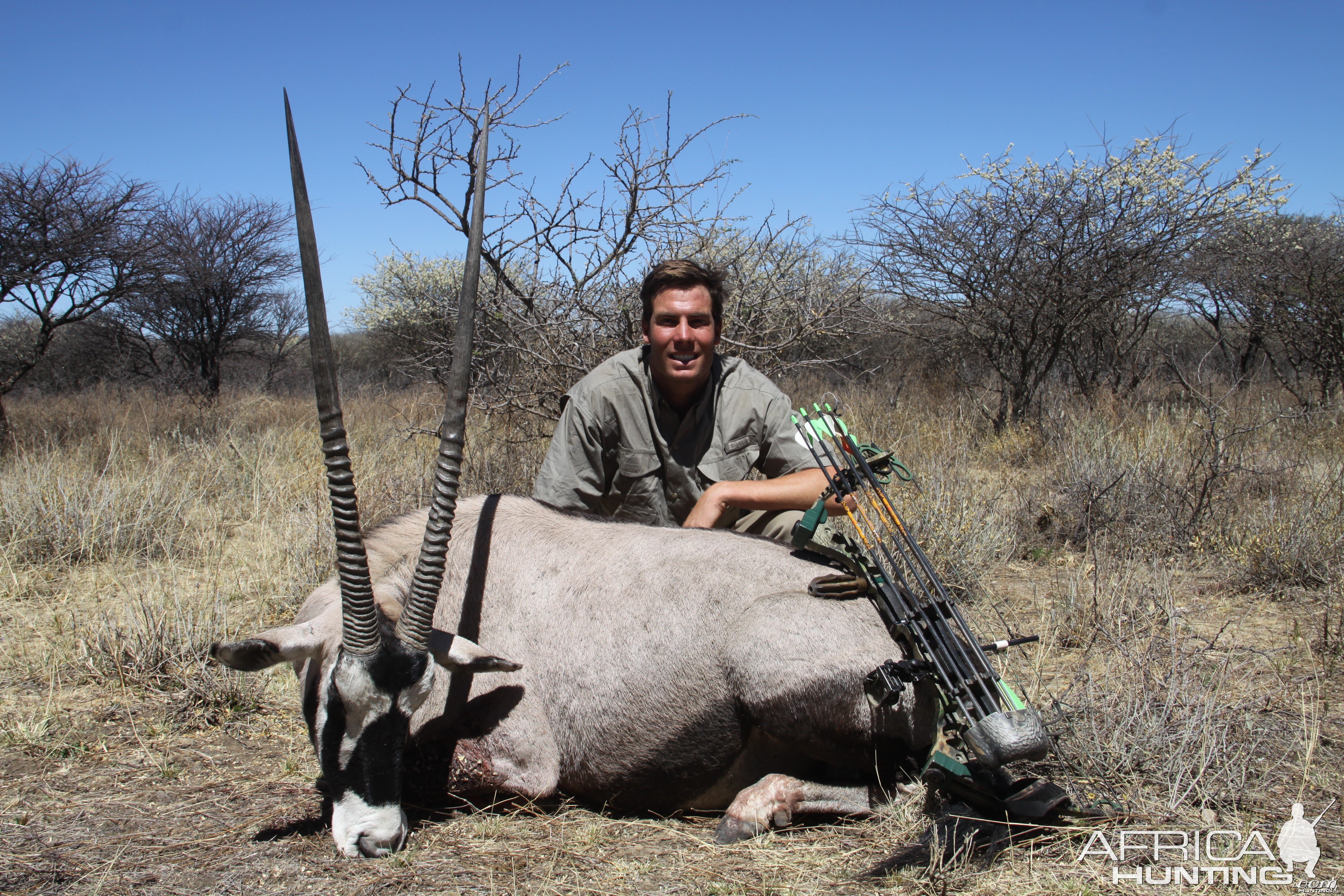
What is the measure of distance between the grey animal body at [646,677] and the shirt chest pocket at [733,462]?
1.14m

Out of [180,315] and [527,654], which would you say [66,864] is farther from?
[180,315]

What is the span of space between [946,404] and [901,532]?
8.33 metres

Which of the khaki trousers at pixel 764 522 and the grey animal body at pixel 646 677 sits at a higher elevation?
the khaki trousers at pixel 764 522

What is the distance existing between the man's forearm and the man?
0.25 meters

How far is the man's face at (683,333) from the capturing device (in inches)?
158

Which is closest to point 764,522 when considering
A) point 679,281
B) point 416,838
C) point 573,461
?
point 573,461

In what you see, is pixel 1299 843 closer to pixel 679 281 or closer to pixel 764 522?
pixel 764 522

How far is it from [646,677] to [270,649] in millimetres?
1133

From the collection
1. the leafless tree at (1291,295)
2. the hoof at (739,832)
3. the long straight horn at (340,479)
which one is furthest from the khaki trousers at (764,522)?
the leafless tree at (1291,295)

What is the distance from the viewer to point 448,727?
2.88m

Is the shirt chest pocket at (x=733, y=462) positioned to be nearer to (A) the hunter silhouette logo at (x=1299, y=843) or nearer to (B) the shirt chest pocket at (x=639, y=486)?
(B) the shirt chest pocket at (x=639, y=486)

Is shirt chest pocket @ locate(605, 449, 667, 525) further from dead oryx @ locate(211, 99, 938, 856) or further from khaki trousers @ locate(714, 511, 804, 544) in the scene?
dead oryx @ locate(211, 99, 938, 856)

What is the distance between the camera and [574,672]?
292 centimetres

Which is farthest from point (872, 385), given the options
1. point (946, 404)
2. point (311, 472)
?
point (311, 472)
